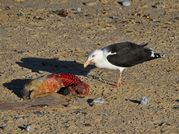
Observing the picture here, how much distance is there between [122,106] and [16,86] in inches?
68.3

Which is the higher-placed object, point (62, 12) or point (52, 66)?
point (62, 12)

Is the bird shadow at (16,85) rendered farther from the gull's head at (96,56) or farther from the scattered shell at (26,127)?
the scattered shell at (26,127)

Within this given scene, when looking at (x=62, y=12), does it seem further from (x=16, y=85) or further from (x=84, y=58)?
(x=16, y=85)

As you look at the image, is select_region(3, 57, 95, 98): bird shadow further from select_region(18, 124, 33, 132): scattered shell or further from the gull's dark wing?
select_region(18, 124, 33, 132): scattered shell

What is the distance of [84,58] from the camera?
1196 centimetres

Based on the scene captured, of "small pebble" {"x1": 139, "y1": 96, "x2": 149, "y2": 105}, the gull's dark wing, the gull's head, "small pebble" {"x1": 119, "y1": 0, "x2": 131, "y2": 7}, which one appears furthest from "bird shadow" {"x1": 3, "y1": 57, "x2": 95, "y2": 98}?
"small pebble" {"x1": 119, "y1": 0, "x2": 131, "y2": 7}

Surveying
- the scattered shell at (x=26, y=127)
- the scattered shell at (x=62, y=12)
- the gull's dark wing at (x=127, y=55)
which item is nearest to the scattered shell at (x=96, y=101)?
the gull's dark wing at (x=127, y=55)

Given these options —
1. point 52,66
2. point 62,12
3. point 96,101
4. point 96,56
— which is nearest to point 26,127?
point 96,101

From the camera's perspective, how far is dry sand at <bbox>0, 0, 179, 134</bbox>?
29.2 ft

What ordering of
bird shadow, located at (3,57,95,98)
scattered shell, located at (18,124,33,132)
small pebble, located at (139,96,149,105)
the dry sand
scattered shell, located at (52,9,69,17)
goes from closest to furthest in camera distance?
1. scattered shell, located at (18,124,33,132)
2. the dry sand
3. small pebble, located at (139,96,149,105)
4. bird shadow, located at (3,57,95,98)
5. scattered shell, located at (52,9,69,17)

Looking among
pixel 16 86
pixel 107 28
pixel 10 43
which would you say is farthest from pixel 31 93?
pixel 107 28

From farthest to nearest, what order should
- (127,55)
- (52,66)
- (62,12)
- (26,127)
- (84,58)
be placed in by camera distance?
1. (62,12)
2. (84,58)
3. (52,66)
4. (127,55)
5. (26,127)

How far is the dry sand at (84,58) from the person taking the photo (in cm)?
889

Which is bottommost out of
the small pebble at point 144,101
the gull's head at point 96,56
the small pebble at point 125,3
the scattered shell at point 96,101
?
the scattered shell at point 96,101
